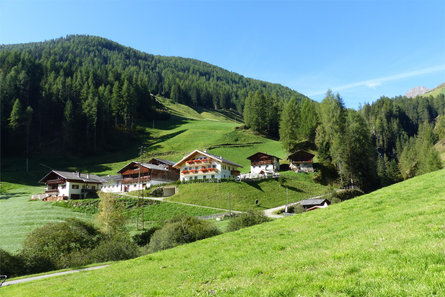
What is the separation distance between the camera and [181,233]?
31547mm

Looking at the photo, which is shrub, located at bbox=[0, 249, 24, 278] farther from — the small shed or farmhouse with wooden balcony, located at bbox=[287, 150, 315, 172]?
farmhouse with wooden balcony, located at bbox=[287, 150, 315, 172]

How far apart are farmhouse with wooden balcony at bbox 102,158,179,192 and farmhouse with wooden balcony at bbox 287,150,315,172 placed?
34.8 m

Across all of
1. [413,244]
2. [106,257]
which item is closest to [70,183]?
[106,257]

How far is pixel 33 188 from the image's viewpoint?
72.7 metres

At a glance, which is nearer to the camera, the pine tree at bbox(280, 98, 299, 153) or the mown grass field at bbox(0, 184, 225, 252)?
the mown grass field at bbox(0, 184, 225, 252)

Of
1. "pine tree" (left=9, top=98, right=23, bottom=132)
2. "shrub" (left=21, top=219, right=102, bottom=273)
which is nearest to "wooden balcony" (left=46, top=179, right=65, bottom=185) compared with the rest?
"shrub" (left=21, top=219, right=102, bottom=273)

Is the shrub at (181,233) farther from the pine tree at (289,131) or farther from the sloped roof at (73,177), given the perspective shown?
the pine tree at (289,131)

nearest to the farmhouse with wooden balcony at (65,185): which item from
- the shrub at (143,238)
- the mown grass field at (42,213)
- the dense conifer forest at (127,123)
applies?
the mown grass field at (42,213)

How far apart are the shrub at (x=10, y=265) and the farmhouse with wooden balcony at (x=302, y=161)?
215 feet

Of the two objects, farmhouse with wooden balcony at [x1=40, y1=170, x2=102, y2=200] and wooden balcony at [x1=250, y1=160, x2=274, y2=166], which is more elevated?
wooden balcony at [x1=250, y1=160, x2=274, y2=166]

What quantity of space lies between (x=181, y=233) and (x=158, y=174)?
46.1 m

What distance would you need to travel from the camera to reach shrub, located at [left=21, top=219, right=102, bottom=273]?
2944 centimetres

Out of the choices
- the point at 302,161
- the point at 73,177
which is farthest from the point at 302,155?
the point at 73,177

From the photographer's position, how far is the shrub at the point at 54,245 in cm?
2944
